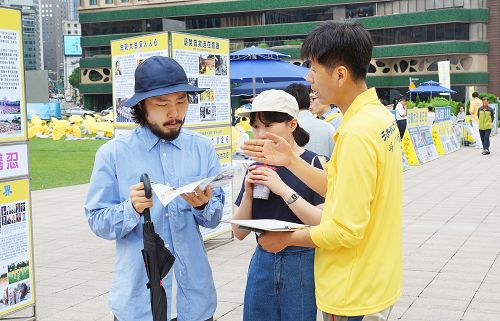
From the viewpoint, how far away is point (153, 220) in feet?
8.55

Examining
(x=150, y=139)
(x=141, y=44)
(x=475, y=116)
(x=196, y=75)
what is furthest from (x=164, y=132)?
(x=475, y=116)

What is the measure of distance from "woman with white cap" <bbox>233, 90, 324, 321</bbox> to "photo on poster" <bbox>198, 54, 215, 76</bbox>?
14.9ft

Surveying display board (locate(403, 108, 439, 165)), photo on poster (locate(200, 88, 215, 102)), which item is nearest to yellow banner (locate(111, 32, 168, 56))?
photo on poster (locate(200, 88, 215, 102))

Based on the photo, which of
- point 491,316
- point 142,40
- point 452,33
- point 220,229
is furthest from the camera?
point 452,33

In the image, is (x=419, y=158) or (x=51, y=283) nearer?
(x=51, y=283)

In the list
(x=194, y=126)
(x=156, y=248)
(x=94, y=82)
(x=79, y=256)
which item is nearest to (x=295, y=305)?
(x=156, y=248)

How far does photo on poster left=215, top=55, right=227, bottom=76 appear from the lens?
7.68 metres

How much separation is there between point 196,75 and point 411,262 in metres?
3.12

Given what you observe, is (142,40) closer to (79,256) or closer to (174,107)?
(79,256)

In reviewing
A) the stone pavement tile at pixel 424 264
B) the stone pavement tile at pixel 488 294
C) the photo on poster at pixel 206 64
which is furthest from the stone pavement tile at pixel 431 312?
the photo on poster at pixel 206 64

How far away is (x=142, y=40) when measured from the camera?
7.03 metres

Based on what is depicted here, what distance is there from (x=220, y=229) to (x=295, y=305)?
5.19 m

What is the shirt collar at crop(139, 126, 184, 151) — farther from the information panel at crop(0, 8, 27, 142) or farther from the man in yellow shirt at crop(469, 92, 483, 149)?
the man in yellow shirt at crop(469, 92, 483, 149)

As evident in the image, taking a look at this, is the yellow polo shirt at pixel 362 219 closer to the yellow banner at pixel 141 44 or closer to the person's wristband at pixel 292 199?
the person's wristband at pixel 292 199
